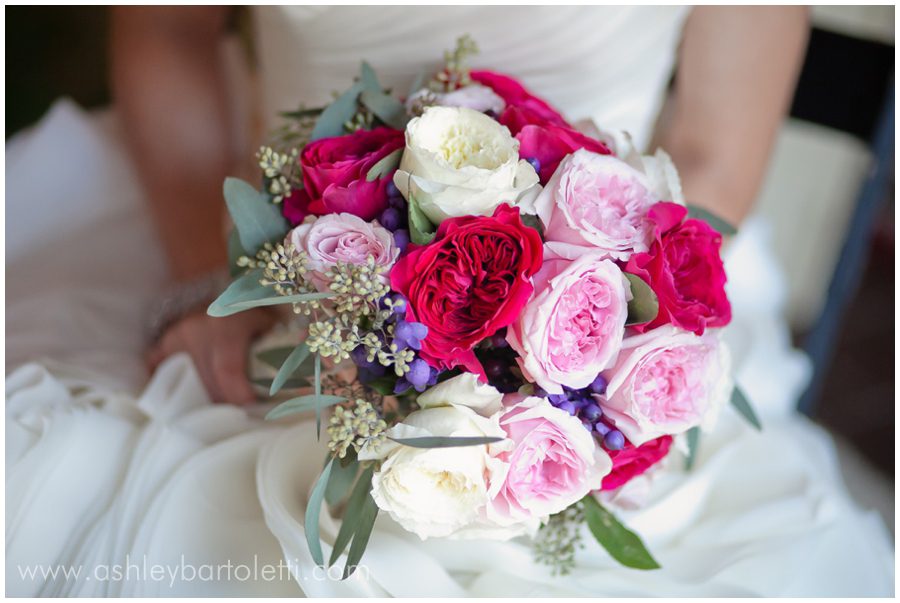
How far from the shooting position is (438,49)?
927 mm

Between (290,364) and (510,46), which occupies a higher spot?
(510,46)

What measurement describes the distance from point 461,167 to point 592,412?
217 millimetres

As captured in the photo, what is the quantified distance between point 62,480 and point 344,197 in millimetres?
434

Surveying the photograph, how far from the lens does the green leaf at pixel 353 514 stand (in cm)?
62

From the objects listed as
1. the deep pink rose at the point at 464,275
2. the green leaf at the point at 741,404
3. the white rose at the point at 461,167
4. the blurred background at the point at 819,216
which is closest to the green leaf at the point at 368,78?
the white rose at the point at 461,167

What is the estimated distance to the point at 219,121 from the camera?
124 centimetres

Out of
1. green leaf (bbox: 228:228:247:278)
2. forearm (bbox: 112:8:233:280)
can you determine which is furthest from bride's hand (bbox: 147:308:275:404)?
green leaf (bbox: 228:228:247:278)

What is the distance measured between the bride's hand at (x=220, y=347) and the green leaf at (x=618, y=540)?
0.47 m

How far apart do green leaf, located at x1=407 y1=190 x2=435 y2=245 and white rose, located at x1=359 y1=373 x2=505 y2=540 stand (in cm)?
11

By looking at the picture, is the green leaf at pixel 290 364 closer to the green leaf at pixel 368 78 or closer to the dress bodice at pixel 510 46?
the green leaf at pixel 368 78

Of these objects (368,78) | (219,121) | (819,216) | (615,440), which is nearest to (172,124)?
(219,121)

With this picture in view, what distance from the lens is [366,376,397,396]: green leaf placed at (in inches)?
23.8

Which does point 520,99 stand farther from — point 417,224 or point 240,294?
point 240,294

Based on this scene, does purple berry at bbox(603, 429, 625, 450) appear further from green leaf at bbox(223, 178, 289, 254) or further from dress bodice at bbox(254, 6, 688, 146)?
dress bodice at bbox(254, 6, 688, 146)
